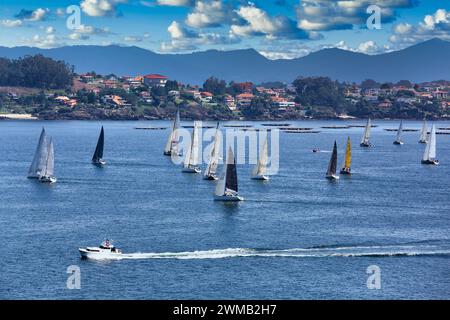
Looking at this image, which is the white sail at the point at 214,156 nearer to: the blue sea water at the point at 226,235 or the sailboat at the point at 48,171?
the blue sea water at the point at 226,235

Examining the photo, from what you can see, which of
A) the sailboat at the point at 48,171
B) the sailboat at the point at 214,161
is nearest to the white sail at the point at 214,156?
the sailboat at the point at 214,161

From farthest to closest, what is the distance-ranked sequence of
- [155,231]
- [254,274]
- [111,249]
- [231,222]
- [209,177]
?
[209,177]
[231,222]
[155,231]
[111,249]
[254,274]

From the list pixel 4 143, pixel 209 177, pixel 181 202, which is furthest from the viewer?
pixel 4 143

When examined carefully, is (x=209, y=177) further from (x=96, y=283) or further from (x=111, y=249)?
(x=96, y=283)

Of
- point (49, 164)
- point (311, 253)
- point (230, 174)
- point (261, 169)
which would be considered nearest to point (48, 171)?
point (49, 164)

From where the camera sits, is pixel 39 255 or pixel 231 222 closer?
pixel 39 255

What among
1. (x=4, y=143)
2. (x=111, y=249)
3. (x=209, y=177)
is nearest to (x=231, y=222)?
(x=111, y=249)

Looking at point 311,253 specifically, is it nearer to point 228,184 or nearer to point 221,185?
point 228,184
